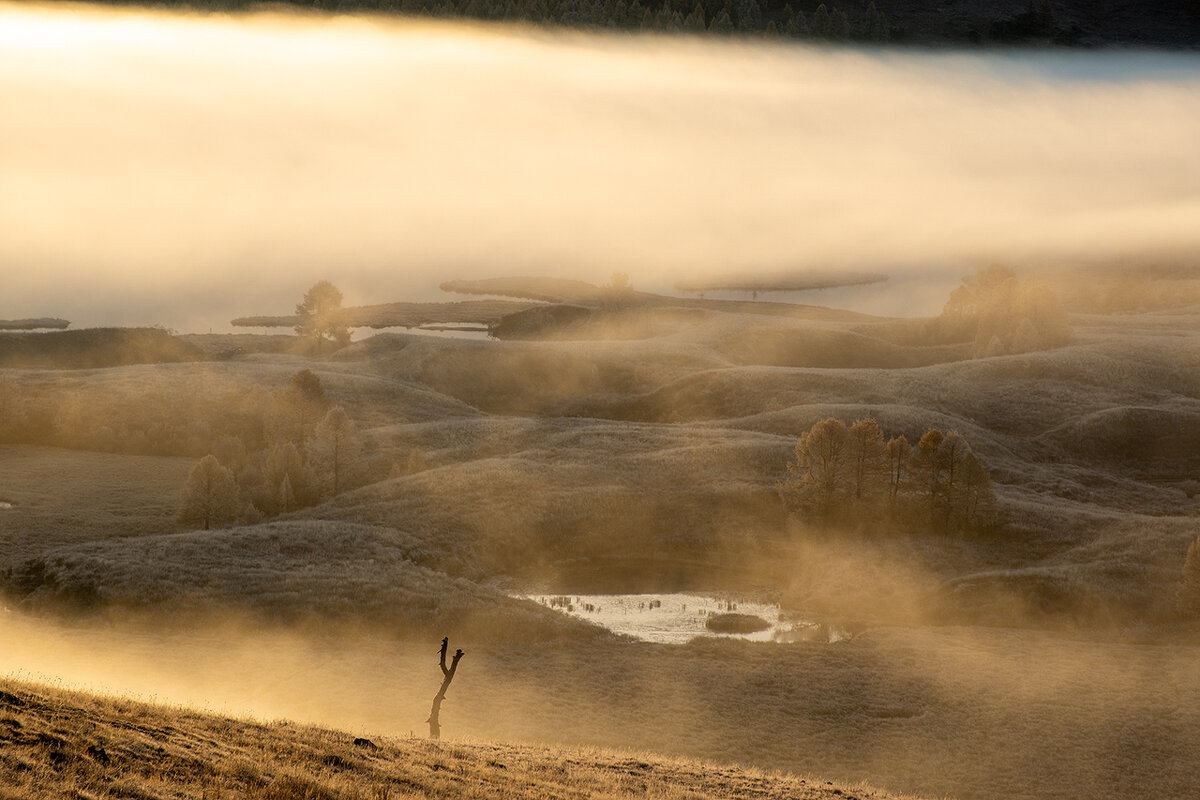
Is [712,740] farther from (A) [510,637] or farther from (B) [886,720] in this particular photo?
(A) [510,637]

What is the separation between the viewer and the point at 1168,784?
42250mm

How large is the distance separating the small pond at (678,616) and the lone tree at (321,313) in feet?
344

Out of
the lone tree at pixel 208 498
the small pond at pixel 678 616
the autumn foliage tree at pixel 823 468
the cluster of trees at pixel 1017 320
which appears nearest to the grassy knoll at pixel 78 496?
the lone tree at pixel 208 498

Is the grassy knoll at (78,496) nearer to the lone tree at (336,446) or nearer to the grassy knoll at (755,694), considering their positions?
the lone tree at (336,446)

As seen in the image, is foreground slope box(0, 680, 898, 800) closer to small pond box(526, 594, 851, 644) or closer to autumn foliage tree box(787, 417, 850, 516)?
small pond box(526, 594, 851, 644)

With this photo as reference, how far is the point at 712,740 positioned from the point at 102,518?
49.1 m

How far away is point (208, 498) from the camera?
76.6m

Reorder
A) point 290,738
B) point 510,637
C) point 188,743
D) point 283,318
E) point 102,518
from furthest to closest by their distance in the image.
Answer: point 283,318, point 102,518, point 510,637, point 290,738, point 188,743

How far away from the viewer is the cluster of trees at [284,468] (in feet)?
252

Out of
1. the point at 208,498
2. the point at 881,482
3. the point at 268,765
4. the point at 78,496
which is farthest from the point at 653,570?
the point at 268,765

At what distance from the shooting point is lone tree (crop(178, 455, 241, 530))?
76.3 m

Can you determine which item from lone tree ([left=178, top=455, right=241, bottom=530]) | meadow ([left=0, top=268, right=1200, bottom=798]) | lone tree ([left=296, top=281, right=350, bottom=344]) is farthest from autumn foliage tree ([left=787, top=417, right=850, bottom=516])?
lone tree ([left=296, top=281, right=350, bottom=344])

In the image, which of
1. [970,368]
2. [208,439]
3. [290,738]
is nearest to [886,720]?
[290,738]

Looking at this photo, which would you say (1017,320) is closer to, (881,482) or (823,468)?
(881,482)
